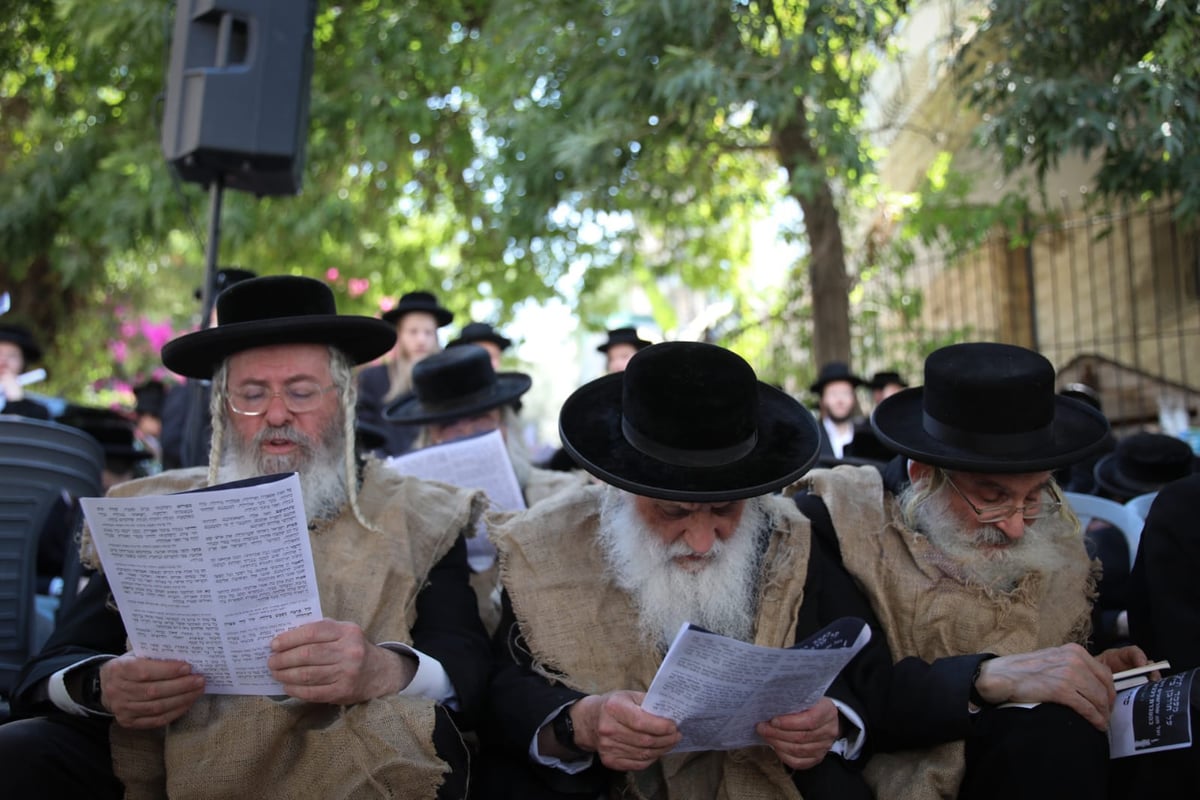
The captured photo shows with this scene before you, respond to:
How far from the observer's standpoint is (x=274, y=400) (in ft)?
10.8

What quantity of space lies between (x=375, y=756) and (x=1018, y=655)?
5.29 feet

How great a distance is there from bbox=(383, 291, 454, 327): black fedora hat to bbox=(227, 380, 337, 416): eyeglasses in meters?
3.48

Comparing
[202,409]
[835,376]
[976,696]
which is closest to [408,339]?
[202,409]

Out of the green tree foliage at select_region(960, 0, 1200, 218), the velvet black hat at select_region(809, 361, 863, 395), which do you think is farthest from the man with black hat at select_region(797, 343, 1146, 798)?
the velvet black hat at select_region(809, 361, 863, 395)

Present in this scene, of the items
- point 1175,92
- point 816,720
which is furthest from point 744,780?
point 1175,92

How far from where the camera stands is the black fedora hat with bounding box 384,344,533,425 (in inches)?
197

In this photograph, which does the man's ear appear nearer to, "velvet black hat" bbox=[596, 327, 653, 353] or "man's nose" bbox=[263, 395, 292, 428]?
"man's nose" bbox=[263, 395, 292, 428]

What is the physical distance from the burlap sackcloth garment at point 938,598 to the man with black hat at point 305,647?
1117 millimetres

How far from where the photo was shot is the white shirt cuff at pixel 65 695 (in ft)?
9.25

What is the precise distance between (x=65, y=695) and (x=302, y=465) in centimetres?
85

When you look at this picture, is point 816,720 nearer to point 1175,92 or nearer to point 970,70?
point 1175,92

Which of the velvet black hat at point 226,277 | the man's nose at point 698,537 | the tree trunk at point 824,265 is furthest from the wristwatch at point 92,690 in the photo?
the tree trunk at point 824,265

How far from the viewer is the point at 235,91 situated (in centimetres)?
575

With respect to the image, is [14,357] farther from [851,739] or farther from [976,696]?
[976,696]
